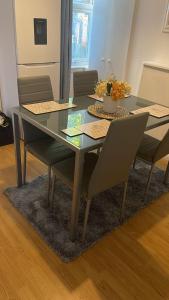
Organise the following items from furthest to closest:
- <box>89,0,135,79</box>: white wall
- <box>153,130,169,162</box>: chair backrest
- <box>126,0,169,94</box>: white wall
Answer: <box>89,0,135,79</box>: white wall
<box>126,0,169,94</box>: white wall
<box>153,130,169,162</box>: chair backrest

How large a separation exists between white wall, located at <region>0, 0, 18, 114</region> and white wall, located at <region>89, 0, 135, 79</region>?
1.40m

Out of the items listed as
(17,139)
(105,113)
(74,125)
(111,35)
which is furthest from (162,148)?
(111,35)

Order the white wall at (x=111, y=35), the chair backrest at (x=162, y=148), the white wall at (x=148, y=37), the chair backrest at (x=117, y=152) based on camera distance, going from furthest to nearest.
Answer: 1. the white wall at (x=111, y=35)
2. the white wall at (x=148, y=37)
3. the chair backrest at (x=162, y=148)
4. the chair backrest at (x=117, y=152)

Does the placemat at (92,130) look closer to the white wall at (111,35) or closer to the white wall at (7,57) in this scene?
the white wall at (7,57)

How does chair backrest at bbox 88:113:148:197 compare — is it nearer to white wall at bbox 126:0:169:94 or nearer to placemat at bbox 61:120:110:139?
placemat at bbox 61:120:110:139

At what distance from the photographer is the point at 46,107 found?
197 cm


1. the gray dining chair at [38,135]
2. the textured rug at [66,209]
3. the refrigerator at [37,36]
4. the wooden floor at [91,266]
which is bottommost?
the wooden floor at [91,266]

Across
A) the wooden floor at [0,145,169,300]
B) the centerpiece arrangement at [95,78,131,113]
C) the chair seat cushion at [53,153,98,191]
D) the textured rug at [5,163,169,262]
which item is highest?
the centerpiece arrangement at [95,78,131,113]

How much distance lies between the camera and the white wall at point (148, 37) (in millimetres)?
2834

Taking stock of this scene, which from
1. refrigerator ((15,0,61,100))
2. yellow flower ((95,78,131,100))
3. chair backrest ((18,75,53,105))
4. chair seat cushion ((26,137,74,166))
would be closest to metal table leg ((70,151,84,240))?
chair seat cushion ((26,137,74,166))

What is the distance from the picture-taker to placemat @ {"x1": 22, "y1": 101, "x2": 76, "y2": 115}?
1.87m

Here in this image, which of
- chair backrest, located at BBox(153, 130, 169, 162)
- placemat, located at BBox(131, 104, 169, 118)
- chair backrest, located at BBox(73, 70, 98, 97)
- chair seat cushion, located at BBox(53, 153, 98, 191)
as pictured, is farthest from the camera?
chair backrest, located at BBox(73, 70, 98, 97)

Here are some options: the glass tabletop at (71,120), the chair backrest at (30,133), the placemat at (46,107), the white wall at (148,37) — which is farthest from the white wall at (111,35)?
the chair backrest at (30,133)

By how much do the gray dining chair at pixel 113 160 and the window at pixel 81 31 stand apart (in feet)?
8.47
